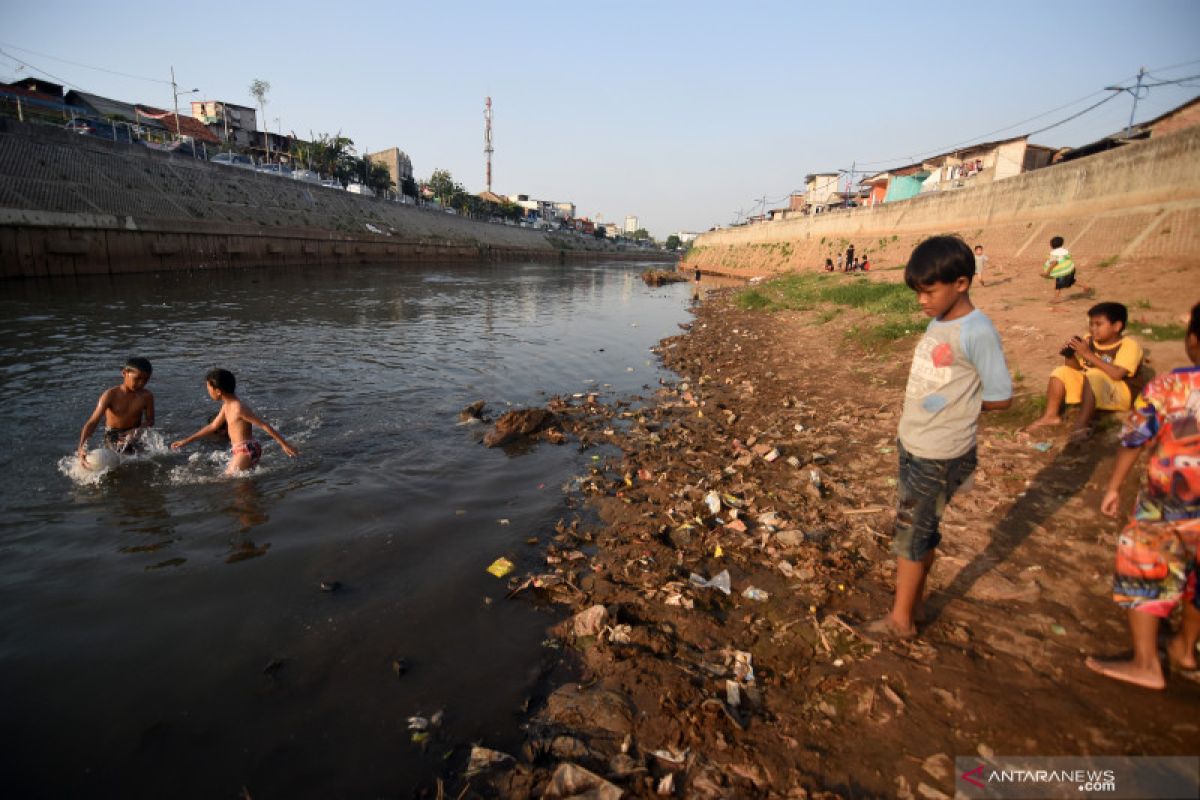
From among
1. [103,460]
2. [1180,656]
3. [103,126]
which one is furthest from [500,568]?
[103,126]

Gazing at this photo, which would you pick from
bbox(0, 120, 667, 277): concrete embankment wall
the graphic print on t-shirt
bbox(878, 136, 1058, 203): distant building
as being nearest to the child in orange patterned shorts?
the graphic print on t-shirt

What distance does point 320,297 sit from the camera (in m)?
24.2

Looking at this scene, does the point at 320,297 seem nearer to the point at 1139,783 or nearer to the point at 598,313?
the point at 598,313

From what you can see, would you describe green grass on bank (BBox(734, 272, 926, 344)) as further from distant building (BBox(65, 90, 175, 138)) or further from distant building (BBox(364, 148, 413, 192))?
distant building (BBox(364, 148, 413, 192))

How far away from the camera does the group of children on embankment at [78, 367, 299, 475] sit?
6.18m

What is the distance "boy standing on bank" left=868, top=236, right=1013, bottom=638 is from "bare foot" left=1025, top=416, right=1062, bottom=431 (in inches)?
150

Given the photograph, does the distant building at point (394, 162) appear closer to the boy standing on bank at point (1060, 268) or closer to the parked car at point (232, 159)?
the parked car at point (232, 159)

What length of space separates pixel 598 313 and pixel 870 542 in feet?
67.7

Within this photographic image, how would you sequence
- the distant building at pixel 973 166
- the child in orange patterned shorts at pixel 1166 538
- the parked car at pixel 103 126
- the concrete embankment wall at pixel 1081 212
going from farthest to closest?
the parked car at pixel 103 126, the distant building at pixel 973 166, the concrete embankment wall at pixel 1081 212, the child in orange patterned shorts at pixel 1166 538

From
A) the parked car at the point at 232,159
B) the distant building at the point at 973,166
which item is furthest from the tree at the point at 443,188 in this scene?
the distant building at the point at 973,166

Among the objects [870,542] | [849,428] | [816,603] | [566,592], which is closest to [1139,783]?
[816,603]

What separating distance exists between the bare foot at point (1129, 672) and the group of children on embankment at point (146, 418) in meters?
7.50

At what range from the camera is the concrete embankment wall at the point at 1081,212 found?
12547 millimetres

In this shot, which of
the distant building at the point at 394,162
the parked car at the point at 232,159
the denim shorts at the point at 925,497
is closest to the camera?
the denim shorts at the point at 925,497
